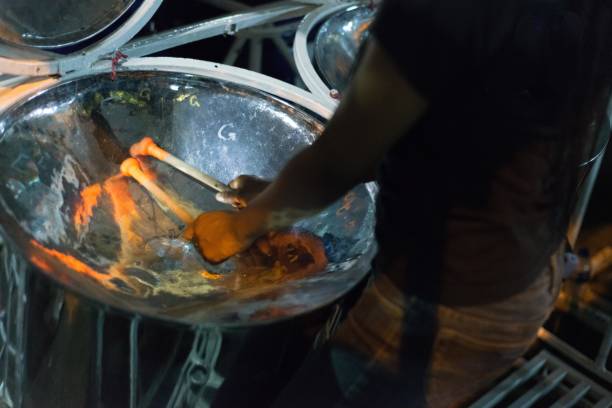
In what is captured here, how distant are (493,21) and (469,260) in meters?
0.30

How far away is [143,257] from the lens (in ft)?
4.22

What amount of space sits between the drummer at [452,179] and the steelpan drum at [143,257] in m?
0.14

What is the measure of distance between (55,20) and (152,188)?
448 millimetres

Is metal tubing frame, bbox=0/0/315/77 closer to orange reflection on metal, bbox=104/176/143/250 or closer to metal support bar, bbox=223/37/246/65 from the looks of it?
orange reflection on metal, bbox=104/176/143/250

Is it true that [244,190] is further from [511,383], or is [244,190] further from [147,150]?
[511,383]

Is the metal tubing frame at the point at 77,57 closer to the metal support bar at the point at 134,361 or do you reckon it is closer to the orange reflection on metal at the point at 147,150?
the orange reflection on metal at the point at 147,150

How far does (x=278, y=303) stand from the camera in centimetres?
106

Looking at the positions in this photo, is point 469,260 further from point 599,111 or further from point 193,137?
point 193,137

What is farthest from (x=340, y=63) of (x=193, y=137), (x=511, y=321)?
(x=511, y=321)

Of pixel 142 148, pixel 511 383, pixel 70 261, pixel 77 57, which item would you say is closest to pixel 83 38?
pixel 77 57

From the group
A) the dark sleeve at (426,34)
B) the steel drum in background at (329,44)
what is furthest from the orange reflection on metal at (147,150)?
the dark sleeve at (426,34)

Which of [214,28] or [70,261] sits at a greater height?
[214,28]

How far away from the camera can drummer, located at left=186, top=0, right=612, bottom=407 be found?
688 mm

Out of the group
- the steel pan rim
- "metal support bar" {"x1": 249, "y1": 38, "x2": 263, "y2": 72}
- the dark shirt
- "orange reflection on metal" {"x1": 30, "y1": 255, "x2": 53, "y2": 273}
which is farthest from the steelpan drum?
"metal support bar" {"x1": 249, "y1": 38, "x2": 263, "y2": 72}
